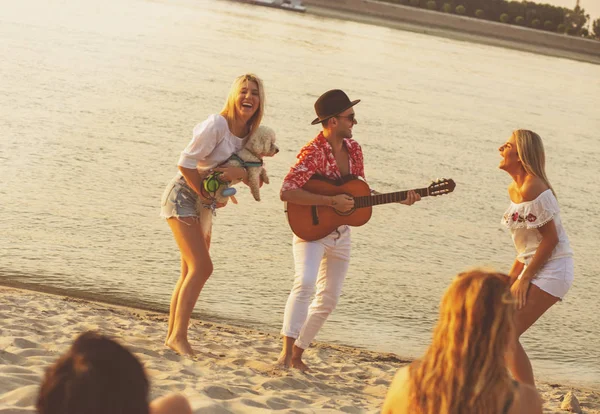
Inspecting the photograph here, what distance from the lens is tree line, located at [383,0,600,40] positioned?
110812mm

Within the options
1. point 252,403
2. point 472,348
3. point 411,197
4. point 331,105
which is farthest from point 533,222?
point 472,348

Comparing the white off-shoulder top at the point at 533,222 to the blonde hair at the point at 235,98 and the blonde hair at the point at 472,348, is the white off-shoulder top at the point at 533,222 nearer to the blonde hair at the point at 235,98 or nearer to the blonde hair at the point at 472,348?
the blonde hair at the point at 235,98

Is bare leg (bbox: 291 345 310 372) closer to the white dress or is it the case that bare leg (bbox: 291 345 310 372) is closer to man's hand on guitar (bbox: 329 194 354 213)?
man's hand on guitar (bbox: 329 194 354 213)

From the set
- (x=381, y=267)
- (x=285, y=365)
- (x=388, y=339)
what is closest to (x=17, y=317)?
(x=285, y=365)

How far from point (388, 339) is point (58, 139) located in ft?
26.9

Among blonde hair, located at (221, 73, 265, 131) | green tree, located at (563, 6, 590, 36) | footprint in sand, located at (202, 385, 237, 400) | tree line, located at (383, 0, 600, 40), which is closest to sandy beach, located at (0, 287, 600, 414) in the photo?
footprint in sand, located at (202, 385, 237, 400)

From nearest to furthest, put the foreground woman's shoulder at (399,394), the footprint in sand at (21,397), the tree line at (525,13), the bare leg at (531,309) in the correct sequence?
the foreground woman's shoulder at (399,394)
the footprint in sand at (21,397)
the bare leg at (531,309)
the tree line at (525,13)

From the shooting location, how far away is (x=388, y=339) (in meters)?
8.62

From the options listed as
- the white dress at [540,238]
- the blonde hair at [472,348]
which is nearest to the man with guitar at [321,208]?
the white dress at [540,238]

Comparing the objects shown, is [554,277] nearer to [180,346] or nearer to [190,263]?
[190,263]

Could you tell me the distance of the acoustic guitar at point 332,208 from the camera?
21.0 feet

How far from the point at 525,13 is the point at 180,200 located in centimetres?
11472

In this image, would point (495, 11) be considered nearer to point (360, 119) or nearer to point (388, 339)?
point (360, 119)

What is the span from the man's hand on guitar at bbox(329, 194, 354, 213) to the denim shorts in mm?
868
